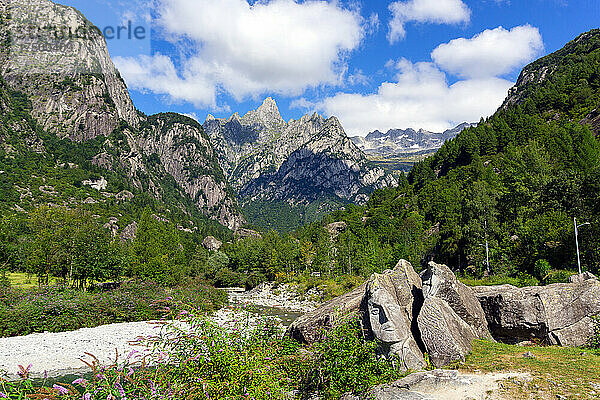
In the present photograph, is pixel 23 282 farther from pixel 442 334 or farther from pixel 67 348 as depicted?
pixel 442 334

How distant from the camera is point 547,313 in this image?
14812 millimetres

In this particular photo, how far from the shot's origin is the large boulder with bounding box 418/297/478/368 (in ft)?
39.3

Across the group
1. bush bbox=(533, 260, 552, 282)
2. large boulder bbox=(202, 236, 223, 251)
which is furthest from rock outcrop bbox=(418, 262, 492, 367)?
large boulder bbox=(202, 236, 223, 251)

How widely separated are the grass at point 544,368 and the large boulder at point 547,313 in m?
1.31

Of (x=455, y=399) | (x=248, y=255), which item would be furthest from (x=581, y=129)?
(x=455, y=399)

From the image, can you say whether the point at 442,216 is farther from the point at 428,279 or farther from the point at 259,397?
the point at 259,397

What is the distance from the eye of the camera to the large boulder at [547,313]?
14398 millimetres

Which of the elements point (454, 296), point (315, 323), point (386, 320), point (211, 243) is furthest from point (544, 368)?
point (211, 243)

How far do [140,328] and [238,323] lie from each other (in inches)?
1014

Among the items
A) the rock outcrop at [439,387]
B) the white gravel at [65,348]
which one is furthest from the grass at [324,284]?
the rock outcrop at [439,387]

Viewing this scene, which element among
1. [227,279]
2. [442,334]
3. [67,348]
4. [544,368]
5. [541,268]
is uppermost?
[442,334]

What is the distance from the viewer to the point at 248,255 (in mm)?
84688

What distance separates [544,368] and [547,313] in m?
5.04

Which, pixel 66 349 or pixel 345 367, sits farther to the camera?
pixel 66 349
